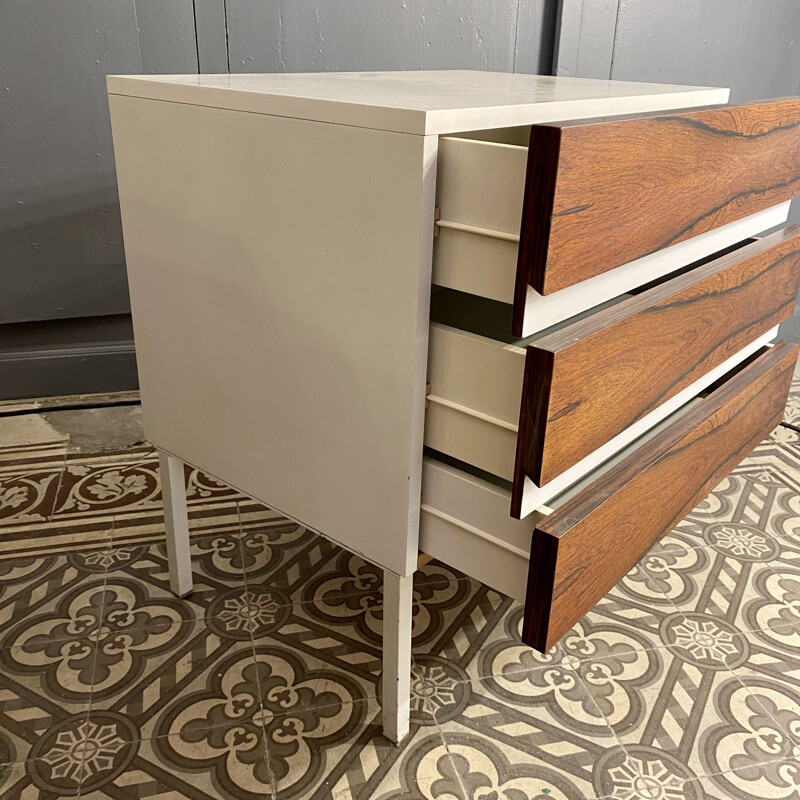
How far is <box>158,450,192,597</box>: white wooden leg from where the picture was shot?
41.6 inches

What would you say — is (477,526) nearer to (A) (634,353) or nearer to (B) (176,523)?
(A) (634,353)

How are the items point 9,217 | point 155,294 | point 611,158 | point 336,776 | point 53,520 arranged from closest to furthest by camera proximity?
point 611,158, point 336,776, point 155,294, point 53,520, point 9,217

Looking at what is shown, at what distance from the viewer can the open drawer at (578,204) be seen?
1.95ft

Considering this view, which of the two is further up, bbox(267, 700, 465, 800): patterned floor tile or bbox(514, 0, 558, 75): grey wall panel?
bbox(514, 0, 558, 75): grey wall panel

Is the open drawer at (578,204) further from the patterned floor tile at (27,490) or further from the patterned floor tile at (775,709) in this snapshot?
the patterned floor tile at (27,490)

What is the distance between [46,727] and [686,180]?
907 millimetres

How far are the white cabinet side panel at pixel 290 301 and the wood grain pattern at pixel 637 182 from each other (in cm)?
11

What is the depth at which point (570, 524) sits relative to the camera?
0.70m

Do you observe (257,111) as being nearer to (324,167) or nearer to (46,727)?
(324,167)

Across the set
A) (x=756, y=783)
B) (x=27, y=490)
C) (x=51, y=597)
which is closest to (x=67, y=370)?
(x=27, y=490)

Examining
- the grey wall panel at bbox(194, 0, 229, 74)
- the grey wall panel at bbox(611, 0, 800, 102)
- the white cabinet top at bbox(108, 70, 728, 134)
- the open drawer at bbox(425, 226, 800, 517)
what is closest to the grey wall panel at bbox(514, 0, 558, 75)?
the grey wall panel at bbox(611, 0, 800, 102)

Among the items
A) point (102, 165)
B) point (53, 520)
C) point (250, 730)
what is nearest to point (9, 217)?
point (102, 165)

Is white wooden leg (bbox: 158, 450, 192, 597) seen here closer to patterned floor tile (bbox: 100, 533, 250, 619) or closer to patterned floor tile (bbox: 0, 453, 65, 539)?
patterned floor tile (bbox: 100, 533, 250, 619)

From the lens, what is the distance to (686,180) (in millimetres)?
758
